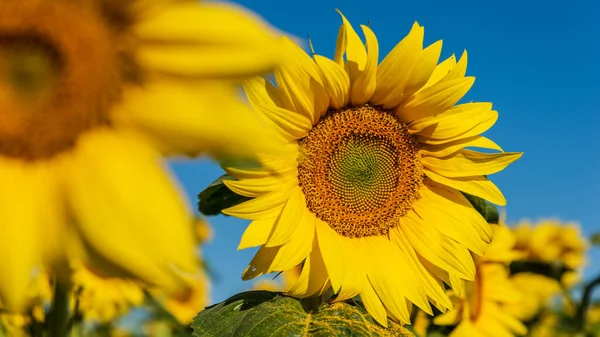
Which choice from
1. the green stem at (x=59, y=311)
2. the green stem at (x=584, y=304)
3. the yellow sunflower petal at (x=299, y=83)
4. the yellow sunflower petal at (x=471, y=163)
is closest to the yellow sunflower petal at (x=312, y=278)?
the yellow sunflower petal at (x=299, y=83)

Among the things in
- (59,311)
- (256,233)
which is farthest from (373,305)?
(59,311)

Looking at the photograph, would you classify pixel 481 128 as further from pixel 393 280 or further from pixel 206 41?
pixel 206 41

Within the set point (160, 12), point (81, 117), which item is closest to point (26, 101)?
point (81, 117)

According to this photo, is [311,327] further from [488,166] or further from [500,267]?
[500,267]

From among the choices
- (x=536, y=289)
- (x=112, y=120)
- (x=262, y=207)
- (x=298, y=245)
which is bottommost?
(x=536, y=289)

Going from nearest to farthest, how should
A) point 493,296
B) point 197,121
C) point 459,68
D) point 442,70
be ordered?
1. point 197,121
2. point 459,68
3. point 442,70
4. point 493,296

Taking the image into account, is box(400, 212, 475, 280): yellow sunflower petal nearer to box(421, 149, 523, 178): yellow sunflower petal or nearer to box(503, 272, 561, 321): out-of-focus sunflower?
box(421, 149, 523, 178): yellow sunflower petal

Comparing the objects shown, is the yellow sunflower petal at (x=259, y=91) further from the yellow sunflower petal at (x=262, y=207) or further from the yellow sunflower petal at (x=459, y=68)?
the yellow sunflower petal at (x=459, y=68)

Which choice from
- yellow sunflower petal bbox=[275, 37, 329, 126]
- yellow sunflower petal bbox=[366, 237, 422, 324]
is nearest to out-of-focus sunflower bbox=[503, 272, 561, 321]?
yellow sunflower petal bbox=[366, 237, 422, 324]
